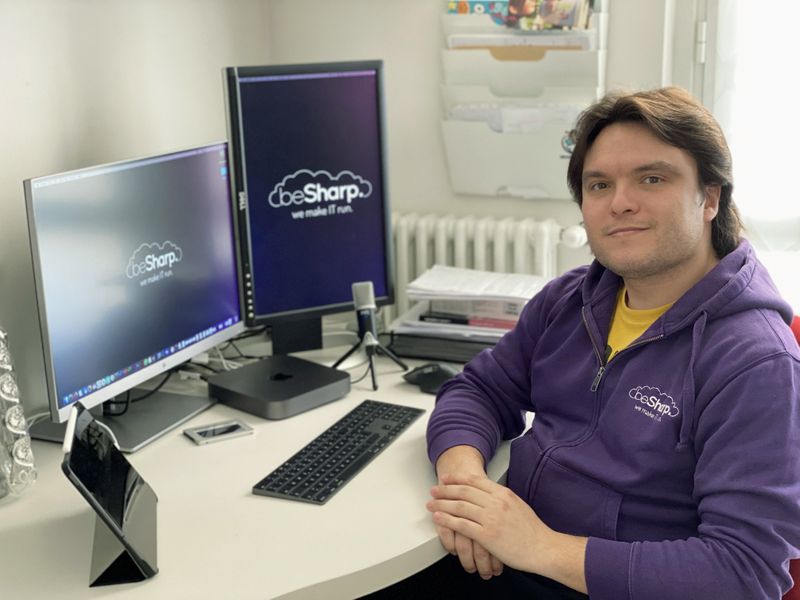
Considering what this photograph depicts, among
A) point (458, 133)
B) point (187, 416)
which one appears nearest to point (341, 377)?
point (187, 416)

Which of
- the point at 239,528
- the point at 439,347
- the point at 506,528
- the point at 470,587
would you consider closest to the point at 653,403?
the point at 506,528

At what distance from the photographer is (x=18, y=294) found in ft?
6.30

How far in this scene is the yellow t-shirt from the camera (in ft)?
5.35

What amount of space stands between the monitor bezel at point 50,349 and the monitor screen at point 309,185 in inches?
2.4

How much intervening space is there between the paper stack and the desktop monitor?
40cm

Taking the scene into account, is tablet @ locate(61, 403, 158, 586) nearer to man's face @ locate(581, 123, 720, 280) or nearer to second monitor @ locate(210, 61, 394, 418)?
second monitor @ locate(210, 61, 394, 418)

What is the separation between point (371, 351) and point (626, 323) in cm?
62

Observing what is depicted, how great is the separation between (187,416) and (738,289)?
40.6 inches

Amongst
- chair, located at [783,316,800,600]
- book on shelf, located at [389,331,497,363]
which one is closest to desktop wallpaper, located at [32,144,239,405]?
book on shelf, located at [389,331,497,363]

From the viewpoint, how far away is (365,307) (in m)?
2.18

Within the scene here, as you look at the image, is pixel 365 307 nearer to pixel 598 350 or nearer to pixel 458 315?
pixel 458 315

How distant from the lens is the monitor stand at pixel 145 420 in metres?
1.82

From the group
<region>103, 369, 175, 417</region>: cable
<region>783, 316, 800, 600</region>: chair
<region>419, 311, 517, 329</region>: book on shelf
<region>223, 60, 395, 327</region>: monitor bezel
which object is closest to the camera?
<region>783, 316, 800, 600</region>: chair

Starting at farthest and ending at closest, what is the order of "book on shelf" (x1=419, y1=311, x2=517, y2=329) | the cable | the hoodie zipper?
"book on shelf" (x1=419, y1=311, x2=517, y2=329), the cable, the hoodie zipper
